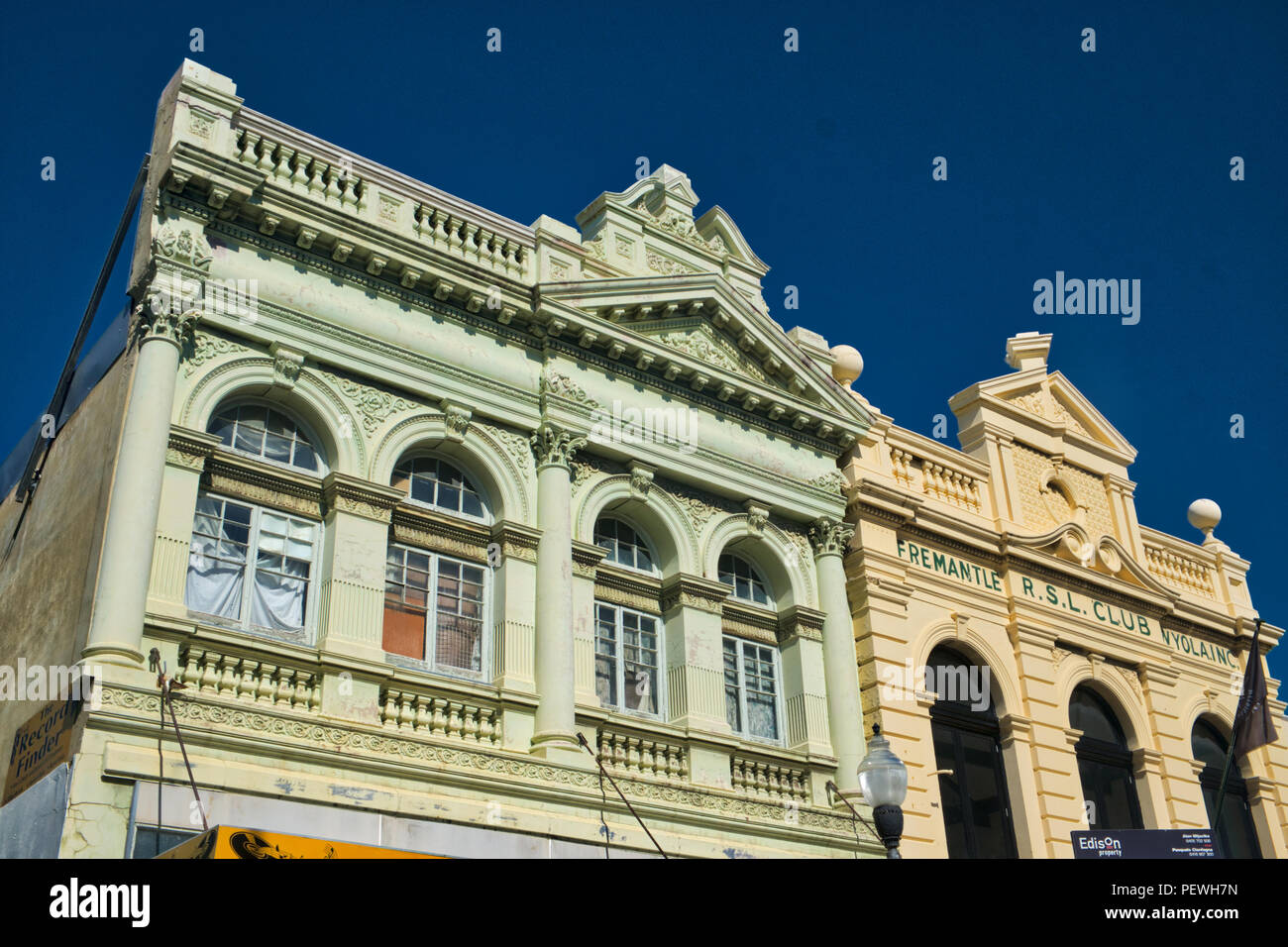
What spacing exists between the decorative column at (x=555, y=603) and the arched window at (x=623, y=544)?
1.09m

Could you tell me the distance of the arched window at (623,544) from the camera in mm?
18438

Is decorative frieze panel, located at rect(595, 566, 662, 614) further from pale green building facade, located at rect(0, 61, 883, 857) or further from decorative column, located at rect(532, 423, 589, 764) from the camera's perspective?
decorative column, located at rect(532, 423, 589, 764)

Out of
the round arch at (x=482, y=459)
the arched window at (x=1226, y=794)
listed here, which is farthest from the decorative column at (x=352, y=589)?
the arched window at (x=1226, y=794)

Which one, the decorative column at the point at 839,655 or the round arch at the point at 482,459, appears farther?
the decorative column at the point at 839,655

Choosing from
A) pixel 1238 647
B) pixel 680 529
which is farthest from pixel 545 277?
pixel 1238 647

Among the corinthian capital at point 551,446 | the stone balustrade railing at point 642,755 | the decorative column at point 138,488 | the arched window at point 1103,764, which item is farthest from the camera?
the arched window at point 1103,764

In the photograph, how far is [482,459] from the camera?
17234 mm

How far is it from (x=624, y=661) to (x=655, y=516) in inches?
81.2

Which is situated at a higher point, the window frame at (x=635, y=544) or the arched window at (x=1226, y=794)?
the window frame at (x=635, y=544)

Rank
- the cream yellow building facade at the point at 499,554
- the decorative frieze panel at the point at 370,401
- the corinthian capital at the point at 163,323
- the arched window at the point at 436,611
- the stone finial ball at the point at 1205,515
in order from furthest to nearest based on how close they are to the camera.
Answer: the stone finial ball at the point at 1205,515 → the decorative frieze panel at the point at 370,401 → the arched window at the point at 436,611 → the corinthian capital at the point at 163,323 → the cream yellow building facade at the point at 499,554

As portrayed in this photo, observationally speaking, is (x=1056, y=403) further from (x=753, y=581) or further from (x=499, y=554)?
(x=499, y=554)

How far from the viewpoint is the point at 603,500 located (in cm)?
1806

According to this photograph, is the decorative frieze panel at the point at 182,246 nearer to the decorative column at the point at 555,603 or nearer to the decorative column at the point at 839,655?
the decorative column at the point at 555,603
